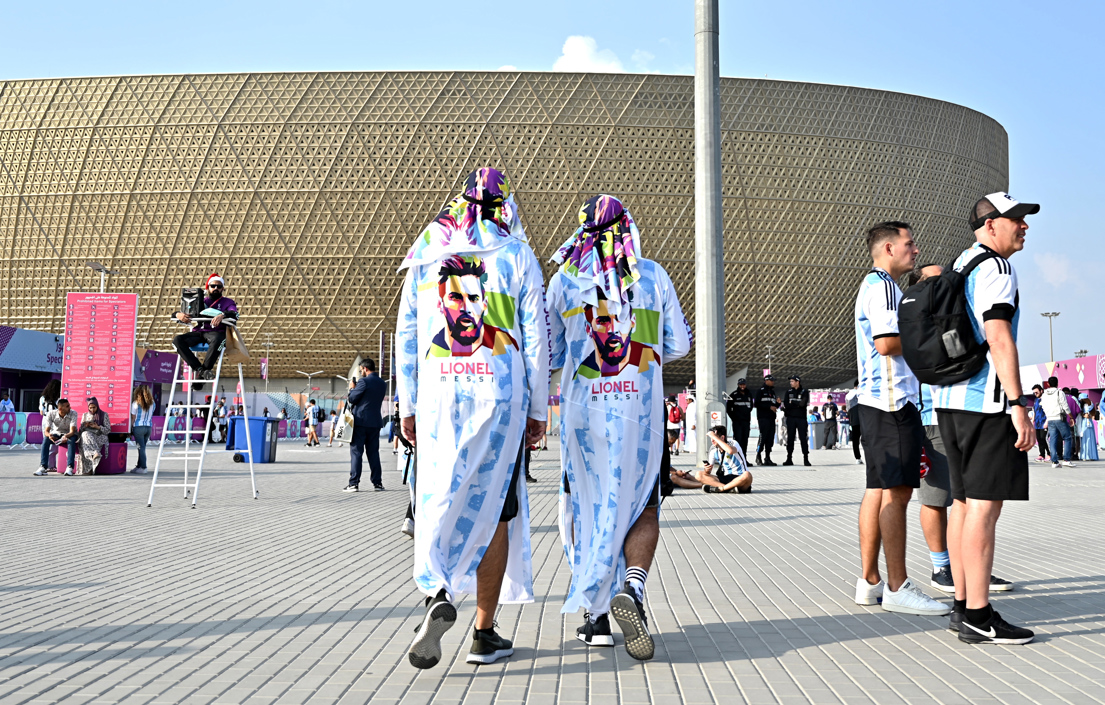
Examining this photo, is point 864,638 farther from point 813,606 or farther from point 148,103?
point 148,103

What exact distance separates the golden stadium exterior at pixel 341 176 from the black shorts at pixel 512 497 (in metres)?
46.4

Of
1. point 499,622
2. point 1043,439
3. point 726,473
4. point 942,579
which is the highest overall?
point 1043,439

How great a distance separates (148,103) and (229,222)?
23.9 feet

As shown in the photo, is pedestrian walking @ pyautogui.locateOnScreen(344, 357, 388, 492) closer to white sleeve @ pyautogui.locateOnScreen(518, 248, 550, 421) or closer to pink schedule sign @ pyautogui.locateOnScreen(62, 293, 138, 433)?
pink schedule sign @ pyautogui.locateOnScreen(62, 293, 138, 433)

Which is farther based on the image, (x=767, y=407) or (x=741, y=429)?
(x=767, y=407)

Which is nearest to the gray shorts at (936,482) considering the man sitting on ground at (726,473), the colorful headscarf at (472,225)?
the colorful headscarf at (472,225)

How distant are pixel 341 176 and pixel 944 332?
47977 mm

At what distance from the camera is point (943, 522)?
16.2 feet

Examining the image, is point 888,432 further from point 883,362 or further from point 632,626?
point 632,626

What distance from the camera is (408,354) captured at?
11.3ft

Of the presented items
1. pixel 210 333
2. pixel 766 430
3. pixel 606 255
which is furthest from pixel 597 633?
pixel 766 430

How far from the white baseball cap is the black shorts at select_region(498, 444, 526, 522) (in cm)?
→ 204

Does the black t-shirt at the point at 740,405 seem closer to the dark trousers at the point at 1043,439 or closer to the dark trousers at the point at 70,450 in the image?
the dark trousers at the point at 1043,439

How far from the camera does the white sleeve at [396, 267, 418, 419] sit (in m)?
3.43
